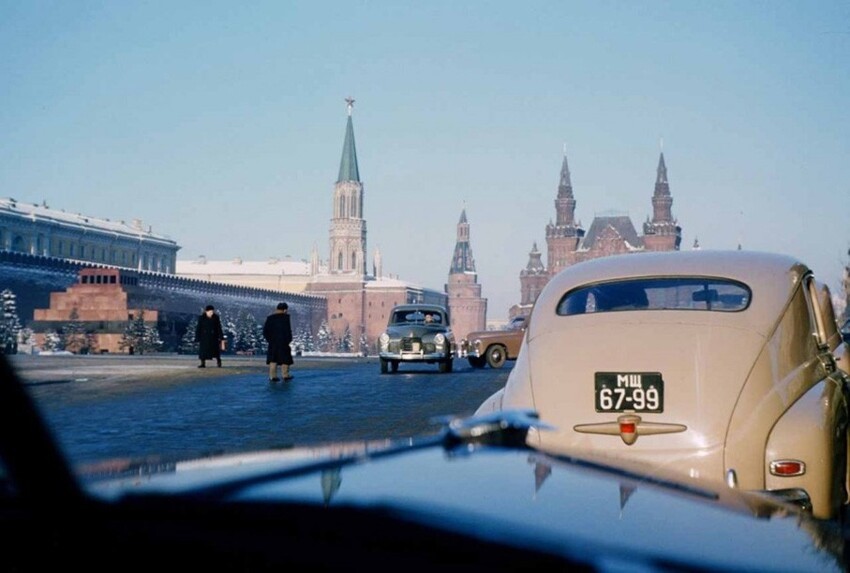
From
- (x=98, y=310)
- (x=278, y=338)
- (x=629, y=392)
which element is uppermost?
(x=98, y=310)

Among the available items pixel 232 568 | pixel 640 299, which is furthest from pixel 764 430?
pixel 232 568

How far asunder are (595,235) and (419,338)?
12997cm

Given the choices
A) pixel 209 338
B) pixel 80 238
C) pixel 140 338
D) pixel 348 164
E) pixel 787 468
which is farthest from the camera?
pixel 348 164

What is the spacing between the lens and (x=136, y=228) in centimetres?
14812

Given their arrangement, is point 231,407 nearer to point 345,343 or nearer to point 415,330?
point 415,330

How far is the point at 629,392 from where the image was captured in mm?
4895

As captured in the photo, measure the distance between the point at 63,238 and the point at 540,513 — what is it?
129m

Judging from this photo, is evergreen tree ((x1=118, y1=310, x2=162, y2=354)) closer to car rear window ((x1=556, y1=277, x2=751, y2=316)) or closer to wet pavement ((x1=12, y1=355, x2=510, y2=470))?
wet pavement ((x1=12, y1=355, x2=510, y2=470))

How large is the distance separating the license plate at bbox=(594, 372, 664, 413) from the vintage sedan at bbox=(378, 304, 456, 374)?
19578 mm

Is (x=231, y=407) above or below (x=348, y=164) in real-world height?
below

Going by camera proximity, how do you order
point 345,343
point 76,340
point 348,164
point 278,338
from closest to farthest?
1. point 278,338
2. point 76,340
3. point 345,343
4. point 348,164

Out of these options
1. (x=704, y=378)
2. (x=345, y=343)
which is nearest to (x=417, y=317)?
(x=704, y=378)

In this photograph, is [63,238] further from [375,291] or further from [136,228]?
[375,291]

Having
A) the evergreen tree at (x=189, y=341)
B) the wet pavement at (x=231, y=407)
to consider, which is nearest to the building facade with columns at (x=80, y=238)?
the evergreen tree at (x=189, y=341)
